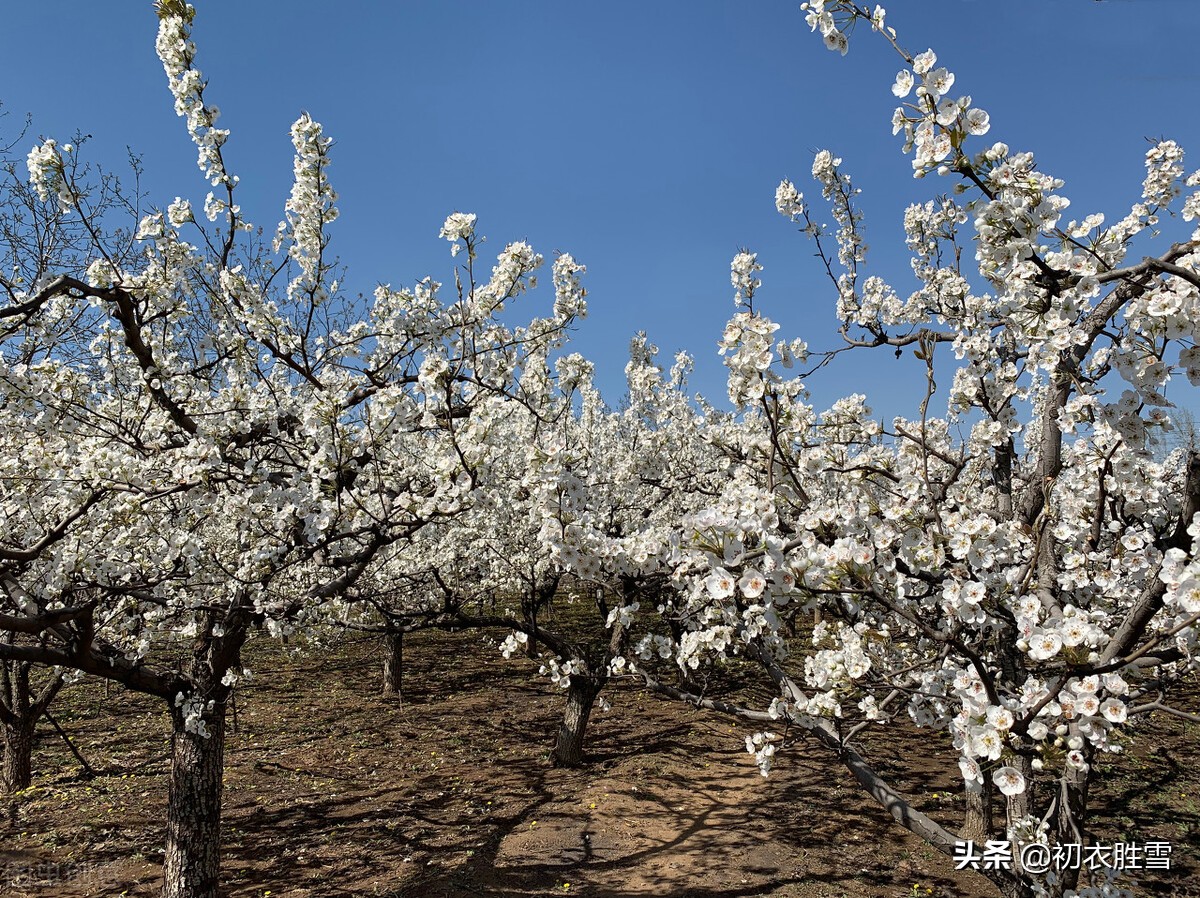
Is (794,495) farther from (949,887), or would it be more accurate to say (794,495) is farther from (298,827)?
(298,827)

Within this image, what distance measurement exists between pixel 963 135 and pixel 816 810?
8.21 m

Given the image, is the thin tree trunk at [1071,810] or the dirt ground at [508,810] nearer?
the thin tree trunk at [1071,810]

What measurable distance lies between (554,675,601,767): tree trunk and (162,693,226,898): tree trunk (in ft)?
16.2

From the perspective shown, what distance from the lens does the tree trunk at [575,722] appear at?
9.60 metres

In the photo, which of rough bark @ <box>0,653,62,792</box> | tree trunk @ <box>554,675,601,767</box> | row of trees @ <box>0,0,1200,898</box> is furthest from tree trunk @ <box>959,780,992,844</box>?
rough bark @ <box>0,653,62,792</box>

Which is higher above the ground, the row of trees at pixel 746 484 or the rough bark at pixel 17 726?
the row of trees at pixel 746 484

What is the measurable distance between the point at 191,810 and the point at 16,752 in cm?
512

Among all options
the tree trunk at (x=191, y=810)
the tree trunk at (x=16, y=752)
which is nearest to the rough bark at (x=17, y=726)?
the tree trunk at (x=16, y=752)

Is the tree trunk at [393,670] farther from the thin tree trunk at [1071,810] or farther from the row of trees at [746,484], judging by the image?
the thin tree trunk at [1071,810]

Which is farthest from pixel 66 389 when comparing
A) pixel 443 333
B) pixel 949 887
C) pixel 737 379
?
pixel 949 887

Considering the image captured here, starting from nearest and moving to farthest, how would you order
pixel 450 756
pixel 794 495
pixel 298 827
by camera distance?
1. pixel 794 495
2. pixel 298 827
3. pixel 450 756

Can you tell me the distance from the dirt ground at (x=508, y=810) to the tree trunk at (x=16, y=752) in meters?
0.21

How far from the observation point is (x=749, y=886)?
6332 mm

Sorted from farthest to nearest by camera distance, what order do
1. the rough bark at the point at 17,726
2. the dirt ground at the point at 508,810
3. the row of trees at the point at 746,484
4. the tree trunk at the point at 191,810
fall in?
1. the rough bark at the point at 17,726
2. the dirt ground at the point at 508,810
3. the tree trunk at the point at 191,810
4. the row of trees at the point at 746,484
